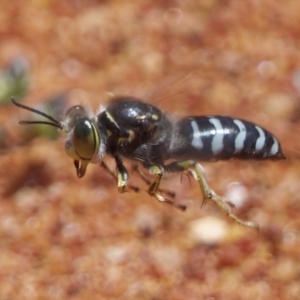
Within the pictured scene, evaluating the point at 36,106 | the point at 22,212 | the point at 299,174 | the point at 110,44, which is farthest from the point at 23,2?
the point at 299,174

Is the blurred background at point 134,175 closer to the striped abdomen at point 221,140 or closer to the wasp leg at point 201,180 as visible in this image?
the striped abdomen at point 221,140

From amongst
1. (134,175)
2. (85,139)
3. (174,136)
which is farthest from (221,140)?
(134,175)

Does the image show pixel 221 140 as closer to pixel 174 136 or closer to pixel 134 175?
pixel 174 136

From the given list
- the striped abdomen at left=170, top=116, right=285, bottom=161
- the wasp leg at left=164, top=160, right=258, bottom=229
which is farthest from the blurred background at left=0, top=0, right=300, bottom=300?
the wasp leg at left=164, top=160, right=258, bottom=229

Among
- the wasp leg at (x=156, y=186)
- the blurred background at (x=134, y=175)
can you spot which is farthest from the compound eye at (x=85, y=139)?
the blurred background at (x=134, y=175)

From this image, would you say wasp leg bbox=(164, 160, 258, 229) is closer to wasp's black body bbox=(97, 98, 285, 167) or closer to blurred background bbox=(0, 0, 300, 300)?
wasp's black body bbox=(97, 98, 285, 167)
